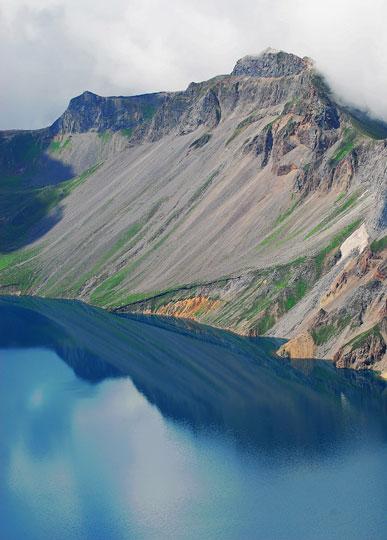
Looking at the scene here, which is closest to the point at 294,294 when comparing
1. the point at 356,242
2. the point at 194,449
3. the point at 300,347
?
the point at 356,242

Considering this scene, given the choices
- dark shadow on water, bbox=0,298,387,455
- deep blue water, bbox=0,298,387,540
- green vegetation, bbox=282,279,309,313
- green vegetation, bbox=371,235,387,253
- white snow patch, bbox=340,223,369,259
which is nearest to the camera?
deep blue water, bbox=0,298,387,540

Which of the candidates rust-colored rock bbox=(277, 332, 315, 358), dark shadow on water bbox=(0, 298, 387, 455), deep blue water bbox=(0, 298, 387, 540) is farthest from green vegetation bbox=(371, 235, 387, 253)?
deep blue water bbox=(0, 298, 387, 540)

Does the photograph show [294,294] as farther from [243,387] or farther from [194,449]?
[194,449]

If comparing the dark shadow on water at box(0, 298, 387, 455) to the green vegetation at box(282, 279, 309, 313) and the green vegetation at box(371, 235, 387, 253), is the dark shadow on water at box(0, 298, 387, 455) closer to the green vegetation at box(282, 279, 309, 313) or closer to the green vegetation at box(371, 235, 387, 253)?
the green vegetation at box(282, 279, 309, 313)

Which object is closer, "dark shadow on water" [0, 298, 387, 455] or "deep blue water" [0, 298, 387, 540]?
"deep blue water" [0, 298, 387, 540]

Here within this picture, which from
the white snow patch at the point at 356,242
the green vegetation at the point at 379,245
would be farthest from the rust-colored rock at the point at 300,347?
the white snow patch at the point at 356,242

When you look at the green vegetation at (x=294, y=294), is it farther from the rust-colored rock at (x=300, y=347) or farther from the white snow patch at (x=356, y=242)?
the rust-colored rock at (x=300, y=347)
